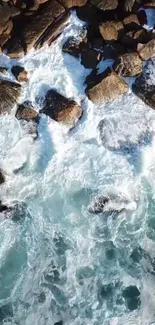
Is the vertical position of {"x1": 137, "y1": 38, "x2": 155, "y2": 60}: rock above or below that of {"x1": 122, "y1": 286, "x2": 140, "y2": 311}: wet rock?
above

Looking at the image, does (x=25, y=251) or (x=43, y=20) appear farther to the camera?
(x=43, y=20)

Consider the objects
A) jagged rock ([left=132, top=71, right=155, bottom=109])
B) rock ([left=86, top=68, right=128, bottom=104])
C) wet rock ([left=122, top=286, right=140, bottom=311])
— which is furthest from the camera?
jagged rock ([left=132, top=71, right=155, bottom=109])

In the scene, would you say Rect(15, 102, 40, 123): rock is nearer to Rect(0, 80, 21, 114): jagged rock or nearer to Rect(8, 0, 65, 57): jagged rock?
Rect(0, 80, 21, 114): jagged rock

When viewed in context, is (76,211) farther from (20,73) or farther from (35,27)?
(35,27)

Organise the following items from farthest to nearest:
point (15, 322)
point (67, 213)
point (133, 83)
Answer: point (133, 83)
point (67, 213)
point (15, 322)

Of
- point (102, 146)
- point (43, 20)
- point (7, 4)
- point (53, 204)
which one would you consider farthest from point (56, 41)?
point (53, 204)

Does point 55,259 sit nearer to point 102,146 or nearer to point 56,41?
point 102,146

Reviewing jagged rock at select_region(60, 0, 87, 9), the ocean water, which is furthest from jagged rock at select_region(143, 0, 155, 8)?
the ocean water

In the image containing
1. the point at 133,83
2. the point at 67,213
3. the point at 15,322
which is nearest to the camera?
the point at 15,322
